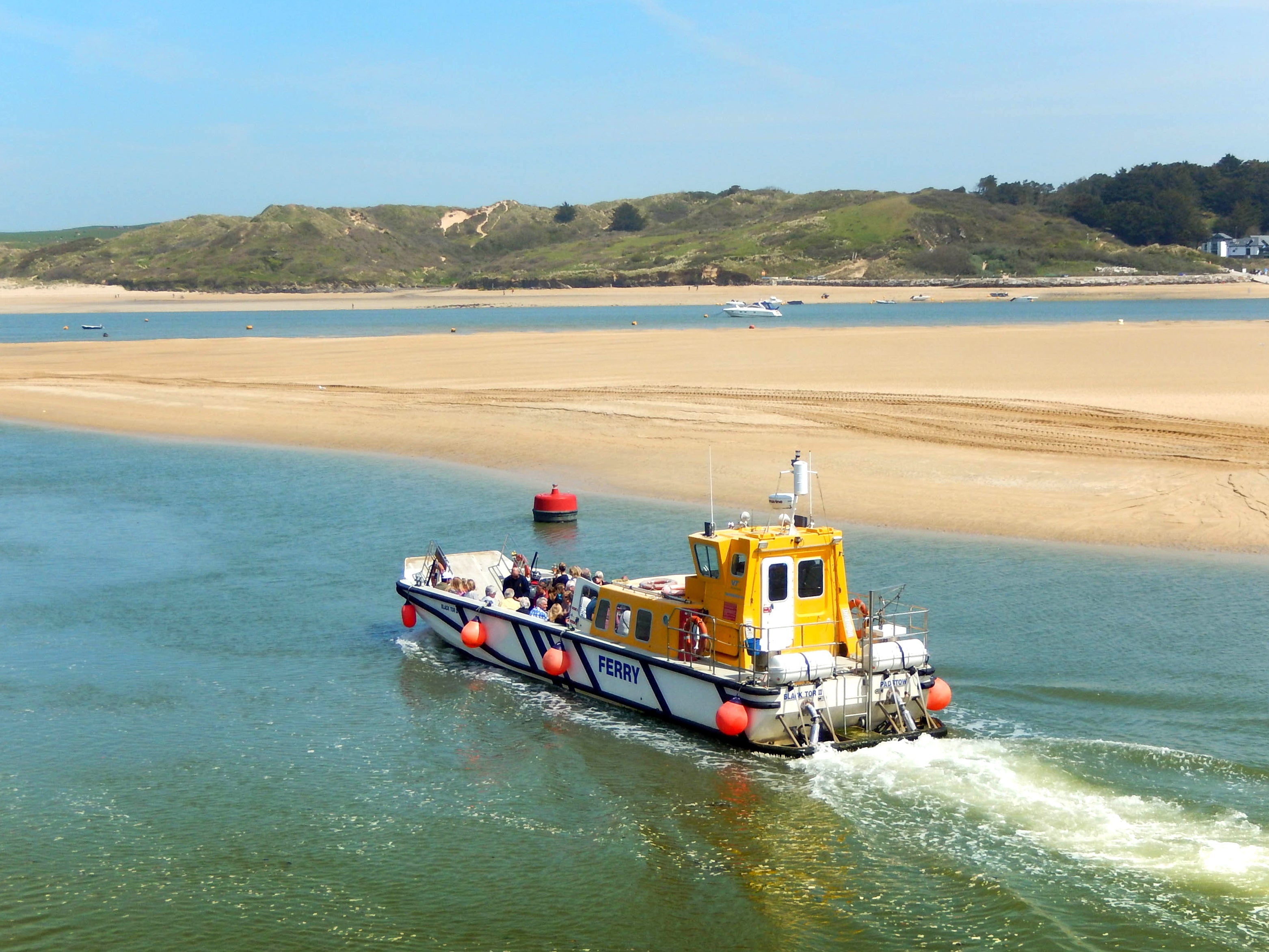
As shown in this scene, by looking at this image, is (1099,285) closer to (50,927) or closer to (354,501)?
(354,501)

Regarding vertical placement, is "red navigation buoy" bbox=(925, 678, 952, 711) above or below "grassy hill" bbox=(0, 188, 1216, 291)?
below

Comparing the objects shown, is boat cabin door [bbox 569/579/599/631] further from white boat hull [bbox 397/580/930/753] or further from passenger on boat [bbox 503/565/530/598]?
passenger on boat [bbox 503/565/530/598]

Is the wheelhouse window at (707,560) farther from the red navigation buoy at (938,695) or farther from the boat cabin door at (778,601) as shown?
the red navigation buoy at (938,695)

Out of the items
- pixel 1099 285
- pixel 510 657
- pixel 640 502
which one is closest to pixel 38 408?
pixel 640 502

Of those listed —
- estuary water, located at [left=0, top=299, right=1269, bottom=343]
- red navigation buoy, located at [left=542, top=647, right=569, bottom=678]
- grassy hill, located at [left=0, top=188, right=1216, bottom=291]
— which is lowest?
red navigation buoy, located at [left=542, top=647, right=569, bottom=678]

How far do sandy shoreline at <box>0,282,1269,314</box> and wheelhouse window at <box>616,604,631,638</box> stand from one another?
10542 centimetres

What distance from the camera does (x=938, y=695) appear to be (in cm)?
1517

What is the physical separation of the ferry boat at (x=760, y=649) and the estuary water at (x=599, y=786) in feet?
1.32

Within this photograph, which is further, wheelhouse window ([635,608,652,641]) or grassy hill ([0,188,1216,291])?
grassy hill ([0,188,1216,291])

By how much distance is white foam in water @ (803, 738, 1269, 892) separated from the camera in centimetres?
1201

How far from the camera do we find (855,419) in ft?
117

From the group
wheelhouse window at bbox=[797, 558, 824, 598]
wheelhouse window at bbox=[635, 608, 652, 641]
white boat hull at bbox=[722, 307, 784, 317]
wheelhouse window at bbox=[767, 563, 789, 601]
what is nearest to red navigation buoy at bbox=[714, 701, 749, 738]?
wheelhouse window at bbox=[767, 563, 789, 601]

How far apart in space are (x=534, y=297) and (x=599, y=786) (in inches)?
5541

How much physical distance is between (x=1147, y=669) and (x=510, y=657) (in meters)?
8.63
